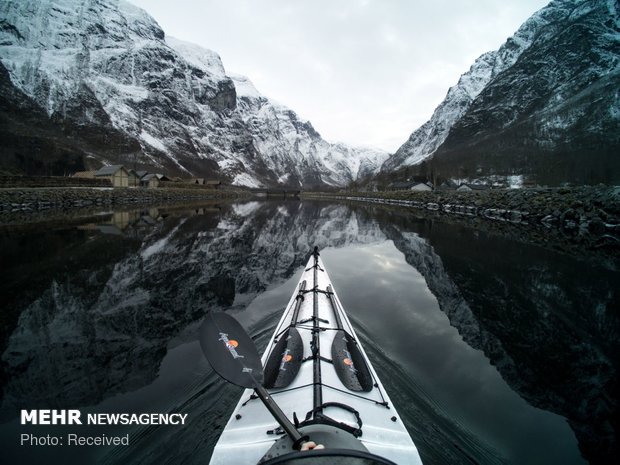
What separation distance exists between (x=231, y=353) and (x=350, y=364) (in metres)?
1.80

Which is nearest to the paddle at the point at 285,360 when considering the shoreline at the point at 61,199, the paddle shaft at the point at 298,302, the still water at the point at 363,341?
the paddle shaft at the point at 298,302

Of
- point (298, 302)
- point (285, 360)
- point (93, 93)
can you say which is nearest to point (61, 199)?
point (298, 302)

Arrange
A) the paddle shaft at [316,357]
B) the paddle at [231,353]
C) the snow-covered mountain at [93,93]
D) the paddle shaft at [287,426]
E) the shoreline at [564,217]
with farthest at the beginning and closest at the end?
the snow-covered mountain at [93,93] < the shoreline at [564,217] < the paddle shaft at [316,357] < the paddle at [231,353] < the paddle shaft at [287,426]

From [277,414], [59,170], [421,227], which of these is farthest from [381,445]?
[59,170]

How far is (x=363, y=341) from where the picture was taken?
7371mm

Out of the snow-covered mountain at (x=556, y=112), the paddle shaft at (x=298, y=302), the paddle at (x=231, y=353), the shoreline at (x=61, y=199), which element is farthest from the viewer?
the snow-covered mountain at (x=556, y=112)

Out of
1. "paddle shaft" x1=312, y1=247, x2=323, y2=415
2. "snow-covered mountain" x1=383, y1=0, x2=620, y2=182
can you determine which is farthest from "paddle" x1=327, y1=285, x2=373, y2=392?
"snow-covered mountain" x1=383, y1=0, x2=620, y2=182

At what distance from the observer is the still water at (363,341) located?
14.7ft

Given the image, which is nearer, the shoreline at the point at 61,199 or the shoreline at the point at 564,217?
the shoreline at the point at 564,217

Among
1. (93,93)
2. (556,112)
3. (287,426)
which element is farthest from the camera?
(93,93)

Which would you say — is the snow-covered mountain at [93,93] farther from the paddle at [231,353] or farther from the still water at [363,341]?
the paddle at [231,353]

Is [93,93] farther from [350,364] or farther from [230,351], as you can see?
[350,364]

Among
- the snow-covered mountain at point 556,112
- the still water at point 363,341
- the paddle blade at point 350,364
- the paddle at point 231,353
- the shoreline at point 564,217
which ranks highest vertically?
the snow-covered mountain at point 556,112

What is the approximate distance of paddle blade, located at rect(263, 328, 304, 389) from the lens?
4242mm
